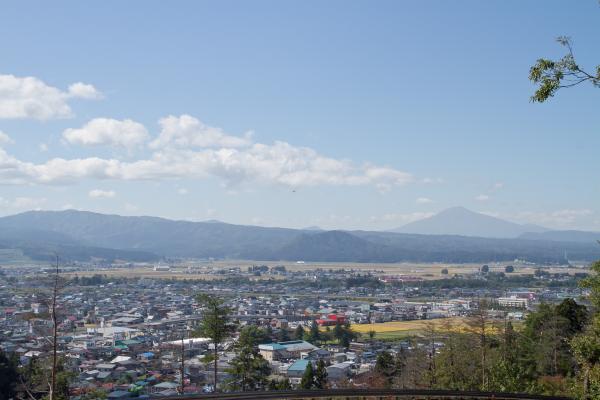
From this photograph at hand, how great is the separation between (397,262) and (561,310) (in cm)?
15556

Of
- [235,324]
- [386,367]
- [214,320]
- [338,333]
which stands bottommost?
[338,333]

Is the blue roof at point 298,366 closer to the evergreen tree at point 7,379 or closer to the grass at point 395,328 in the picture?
the evergreen tree at point 7,379

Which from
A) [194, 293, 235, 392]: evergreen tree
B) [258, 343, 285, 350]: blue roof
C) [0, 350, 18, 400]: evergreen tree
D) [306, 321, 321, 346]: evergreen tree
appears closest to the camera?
[194, 293, 235, 392]: evergreen tree

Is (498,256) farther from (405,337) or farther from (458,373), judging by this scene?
(458,373)

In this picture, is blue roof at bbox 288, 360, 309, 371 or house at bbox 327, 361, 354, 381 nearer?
house at bbox 327, 361, 354, 381

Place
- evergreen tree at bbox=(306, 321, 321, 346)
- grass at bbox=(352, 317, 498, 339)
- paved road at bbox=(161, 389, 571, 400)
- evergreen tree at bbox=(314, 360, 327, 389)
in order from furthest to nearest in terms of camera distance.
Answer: grass at bbox=(352, 317, 498, 339), evergreen tree at bbox=(306, 321, 321, 346), evergreen tree at bbox=(314, 360, 327, 389), paved road at bbox=(161, 389, 571, 400)

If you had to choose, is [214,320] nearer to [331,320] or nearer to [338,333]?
[338,333]

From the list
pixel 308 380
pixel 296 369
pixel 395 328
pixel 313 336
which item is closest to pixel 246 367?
pixel 308 380

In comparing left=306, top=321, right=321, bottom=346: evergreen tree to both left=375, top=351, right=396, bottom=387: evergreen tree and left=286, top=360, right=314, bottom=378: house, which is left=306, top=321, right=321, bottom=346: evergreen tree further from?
left=375, top=351, right=396, bottom=387: evergreen tree

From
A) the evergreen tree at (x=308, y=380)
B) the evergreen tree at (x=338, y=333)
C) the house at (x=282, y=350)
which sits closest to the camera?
the evergreen tree at (x=308, y=380)

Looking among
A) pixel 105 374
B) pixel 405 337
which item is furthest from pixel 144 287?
pixel 105 374

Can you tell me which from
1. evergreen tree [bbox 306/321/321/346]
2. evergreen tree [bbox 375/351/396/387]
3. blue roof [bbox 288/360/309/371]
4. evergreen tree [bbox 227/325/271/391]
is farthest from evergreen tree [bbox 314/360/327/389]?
evergreen tree [bbox 306/321/321/346]

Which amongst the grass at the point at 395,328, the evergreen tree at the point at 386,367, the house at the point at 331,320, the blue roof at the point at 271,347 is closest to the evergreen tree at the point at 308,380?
the evergreen tree at the point at 386,367

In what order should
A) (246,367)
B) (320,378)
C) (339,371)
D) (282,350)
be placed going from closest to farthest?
(246,367) → (320,378) → (339,371) → (282,350)
